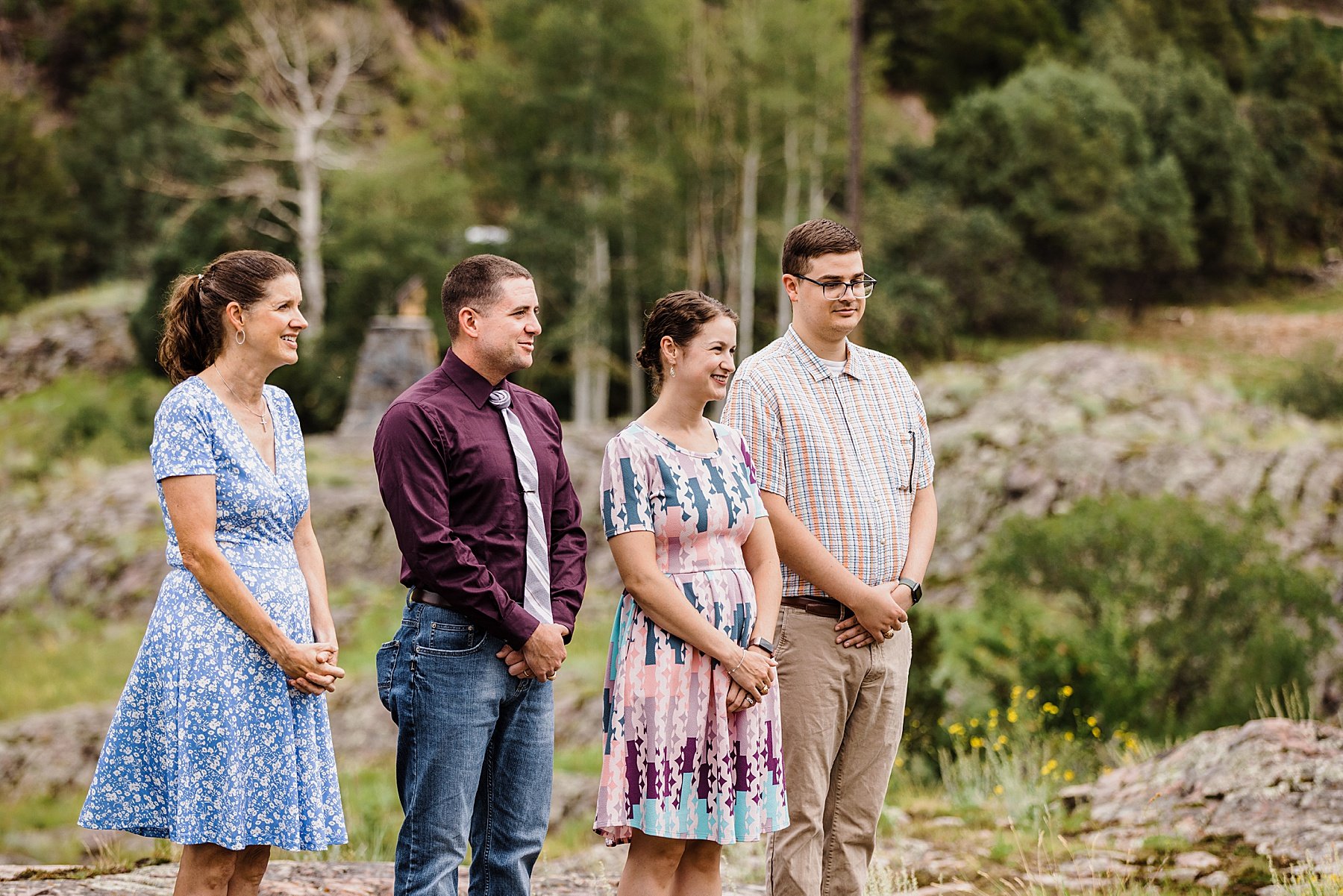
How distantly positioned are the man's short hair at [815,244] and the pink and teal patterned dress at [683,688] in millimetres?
655

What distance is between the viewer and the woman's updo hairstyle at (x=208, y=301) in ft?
9.60

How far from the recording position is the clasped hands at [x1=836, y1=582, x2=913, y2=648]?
10.7 feet

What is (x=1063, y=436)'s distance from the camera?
50.4 ft

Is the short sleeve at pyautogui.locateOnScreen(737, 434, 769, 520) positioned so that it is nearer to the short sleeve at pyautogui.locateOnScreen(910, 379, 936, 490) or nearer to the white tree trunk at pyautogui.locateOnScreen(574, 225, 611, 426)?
the short sleeve at pyautogui.locateOnScreen(910, 379, 936, 490)

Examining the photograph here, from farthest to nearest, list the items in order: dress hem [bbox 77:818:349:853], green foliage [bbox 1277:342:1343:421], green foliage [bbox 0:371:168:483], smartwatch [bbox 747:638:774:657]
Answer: green foliage [bbox 0:371:168:483] < green foliage [bbox 1277:342:1343:421] < smartwatch [bbox 747:638:774:657] < dress hem [bbox 77:818:349:853]

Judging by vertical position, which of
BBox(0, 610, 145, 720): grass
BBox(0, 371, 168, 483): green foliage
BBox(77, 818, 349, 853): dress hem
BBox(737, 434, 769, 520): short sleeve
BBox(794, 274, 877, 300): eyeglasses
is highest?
BBox(794, 274, 877, 300): eyeglasses

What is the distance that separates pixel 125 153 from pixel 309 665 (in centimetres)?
3212

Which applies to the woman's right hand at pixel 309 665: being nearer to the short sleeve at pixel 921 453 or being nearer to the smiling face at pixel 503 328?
the smiling face at pixel 503 328

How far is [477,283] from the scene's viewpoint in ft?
9.84

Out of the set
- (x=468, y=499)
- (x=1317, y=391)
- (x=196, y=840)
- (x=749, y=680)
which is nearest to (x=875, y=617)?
(x=749, y=680)

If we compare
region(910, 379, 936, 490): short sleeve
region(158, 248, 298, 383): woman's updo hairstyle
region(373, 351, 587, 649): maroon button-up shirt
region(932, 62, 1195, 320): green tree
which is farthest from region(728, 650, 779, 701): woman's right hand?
region(932, 62, 1195, 320): green tree

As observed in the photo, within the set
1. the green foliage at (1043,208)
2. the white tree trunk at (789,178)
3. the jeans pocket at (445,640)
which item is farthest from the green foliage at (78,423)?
the jeans pocket at (445,640)

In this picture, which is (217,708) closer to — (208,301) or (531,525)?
(531,525)

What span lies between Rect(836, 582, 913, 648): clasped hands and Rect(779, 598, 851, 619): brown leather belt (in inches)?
0.8
